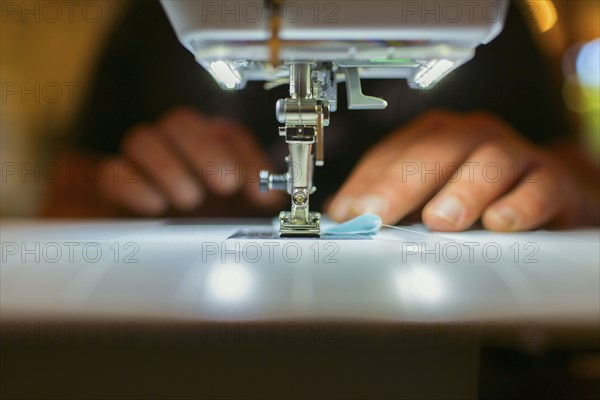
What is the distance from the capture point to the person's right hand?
1.26 m

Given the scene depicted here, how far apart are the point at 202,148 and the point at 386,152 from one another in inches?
17.6

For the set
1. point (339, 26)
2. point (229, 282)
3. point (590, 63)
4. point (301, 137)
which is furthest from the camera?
point (590, 63)

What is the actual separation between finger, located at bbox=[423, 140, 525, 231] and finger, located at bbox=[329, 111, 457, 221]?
16cm

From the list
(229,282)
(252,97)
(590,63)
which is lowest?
(229,282)

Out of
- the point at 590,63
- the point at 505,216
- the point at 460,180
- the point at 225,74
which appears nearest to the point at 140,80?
the point at 225,74

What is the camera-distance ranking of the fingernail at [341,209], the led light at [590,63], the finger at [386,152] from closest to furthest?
the fingernail at [341,209], the finger at [386,152], the led light at [590,63]

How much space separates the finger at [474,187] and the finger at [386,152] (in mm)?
158

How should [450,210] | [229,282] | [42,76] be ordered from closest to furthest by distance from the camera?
[229,282] → [450,210] → [42,76]

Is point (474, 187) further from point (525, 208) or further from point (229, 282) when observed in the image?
point (229, 282)

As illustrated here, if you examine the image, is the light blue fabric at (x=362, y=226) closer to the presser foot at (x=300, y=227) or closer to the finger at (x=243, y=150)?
the presser foot at (x=300, y=227)

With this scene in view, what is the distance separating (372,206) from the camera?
0.97 m

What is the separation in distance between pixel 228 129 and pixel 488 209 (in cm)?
65

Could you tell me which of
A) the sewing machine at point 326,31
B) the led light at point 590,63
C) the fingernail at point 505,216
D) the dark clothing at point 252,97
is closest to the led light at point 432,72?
the sewing machine at point 326,31

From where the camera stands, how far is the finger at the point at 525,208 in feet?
3.09
